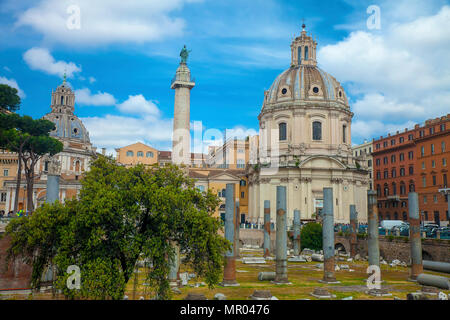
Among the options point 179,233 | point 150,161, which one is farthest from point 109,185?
point 150,161

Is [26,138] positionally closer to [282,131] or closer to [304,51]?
[282,131]

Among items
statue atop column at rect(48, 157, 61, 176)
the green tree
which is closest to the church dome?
statue atop column at rect(48, 157, 61, 176)

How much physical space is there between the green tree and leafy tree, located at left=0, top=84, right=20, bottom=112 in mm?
966

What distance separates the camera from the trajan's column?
5566cm

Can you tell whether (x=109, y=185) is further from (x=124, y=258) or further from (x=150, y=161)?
(x=150, y=161)

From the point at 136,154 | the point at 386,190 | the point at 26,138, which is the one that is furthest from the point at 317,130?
the point at 26,138

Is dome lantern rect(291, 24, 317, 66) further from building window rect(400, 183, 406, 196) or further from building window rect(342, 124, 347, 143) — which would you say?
building window rect(400, 183, 406, 196)

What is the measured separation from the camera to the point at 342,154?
205 ft

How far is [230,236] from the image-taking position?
76.6 ft

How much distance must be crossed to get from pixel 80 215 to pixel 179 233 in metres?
3.68

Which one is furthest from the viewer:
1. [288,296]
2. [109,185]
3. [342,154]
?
[342,154]

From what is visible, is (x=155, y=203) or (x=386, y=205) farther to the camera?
(x=386, y=205)

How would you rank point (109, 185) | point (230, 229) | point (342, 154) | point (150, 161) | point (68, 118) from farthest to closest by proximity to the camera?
1. point (68, 118)
2. point (150, 161)
3. point (342, 154)
4. point (230, 229)
5. point (109, 185)

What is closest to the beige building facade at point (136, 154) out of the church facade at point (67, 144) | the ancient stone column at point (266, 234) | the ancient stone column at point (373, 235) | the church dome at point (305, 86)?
the church facade at point (67, 144)
